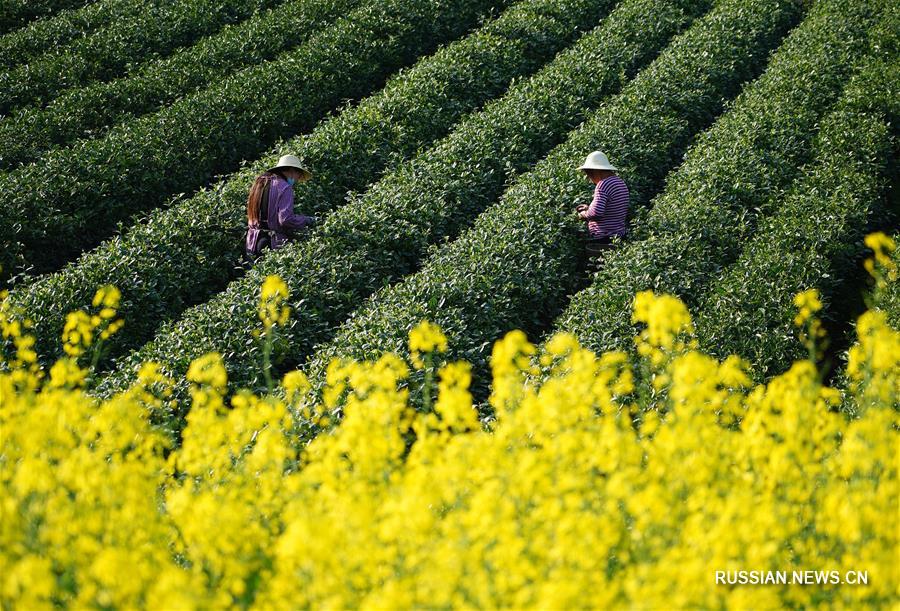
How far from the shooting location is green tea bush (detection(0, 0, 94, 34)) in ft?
69.5

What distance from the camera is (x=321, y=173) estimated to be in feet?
47.6

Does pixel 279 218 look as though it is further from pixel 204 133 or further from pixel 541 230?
pixel 204 133

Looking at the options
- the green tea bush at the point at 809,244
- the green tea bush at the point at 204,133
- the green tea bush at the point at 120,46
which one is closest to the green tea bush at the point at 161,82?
the green tea bush at the point at 120,46

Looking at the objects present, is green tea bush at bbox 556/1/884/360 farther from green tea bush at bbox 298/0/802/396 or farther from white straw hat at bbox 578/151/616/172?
white straw hat at bbox 578/151/616/172

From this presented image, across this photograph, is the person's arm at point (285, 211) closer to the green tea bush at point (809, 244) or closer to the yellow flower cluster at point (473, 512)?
the green tea bush at point (809, 244)

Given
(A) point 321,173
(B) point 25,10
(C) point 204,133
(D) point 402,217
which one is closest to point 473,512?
(D) point 402,217

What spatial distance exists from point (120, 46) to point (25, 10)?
372cm

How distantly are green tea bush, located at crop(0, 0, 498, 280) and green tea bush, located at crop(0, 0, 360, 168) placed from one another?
763mm

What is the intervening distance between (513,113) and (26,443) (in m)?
12.1

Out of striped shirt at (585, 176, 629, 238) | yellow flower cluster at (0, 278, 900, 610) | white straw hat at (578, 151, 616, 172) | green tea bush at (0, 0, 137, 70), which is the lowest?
striped shirt at (585, 176, 629, 238)

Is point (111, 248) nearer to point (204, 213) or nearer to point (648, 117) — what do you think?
point (204, 213)

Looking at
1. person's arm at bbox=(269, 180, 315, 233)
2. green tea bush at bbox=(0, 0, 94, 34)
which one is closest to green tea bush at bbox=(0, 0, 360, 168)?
green tea bush at bbox=(0, 0, 94, 34)

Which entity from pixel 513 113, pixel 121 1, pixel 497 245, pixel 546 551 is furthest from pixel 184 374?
pixel 121 1

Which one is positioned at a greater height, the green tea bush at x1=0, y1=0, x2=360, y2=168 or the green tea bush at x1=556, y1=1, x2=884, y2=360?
the green tea bush at x1=0, y1=0, x2=360, y2=168
